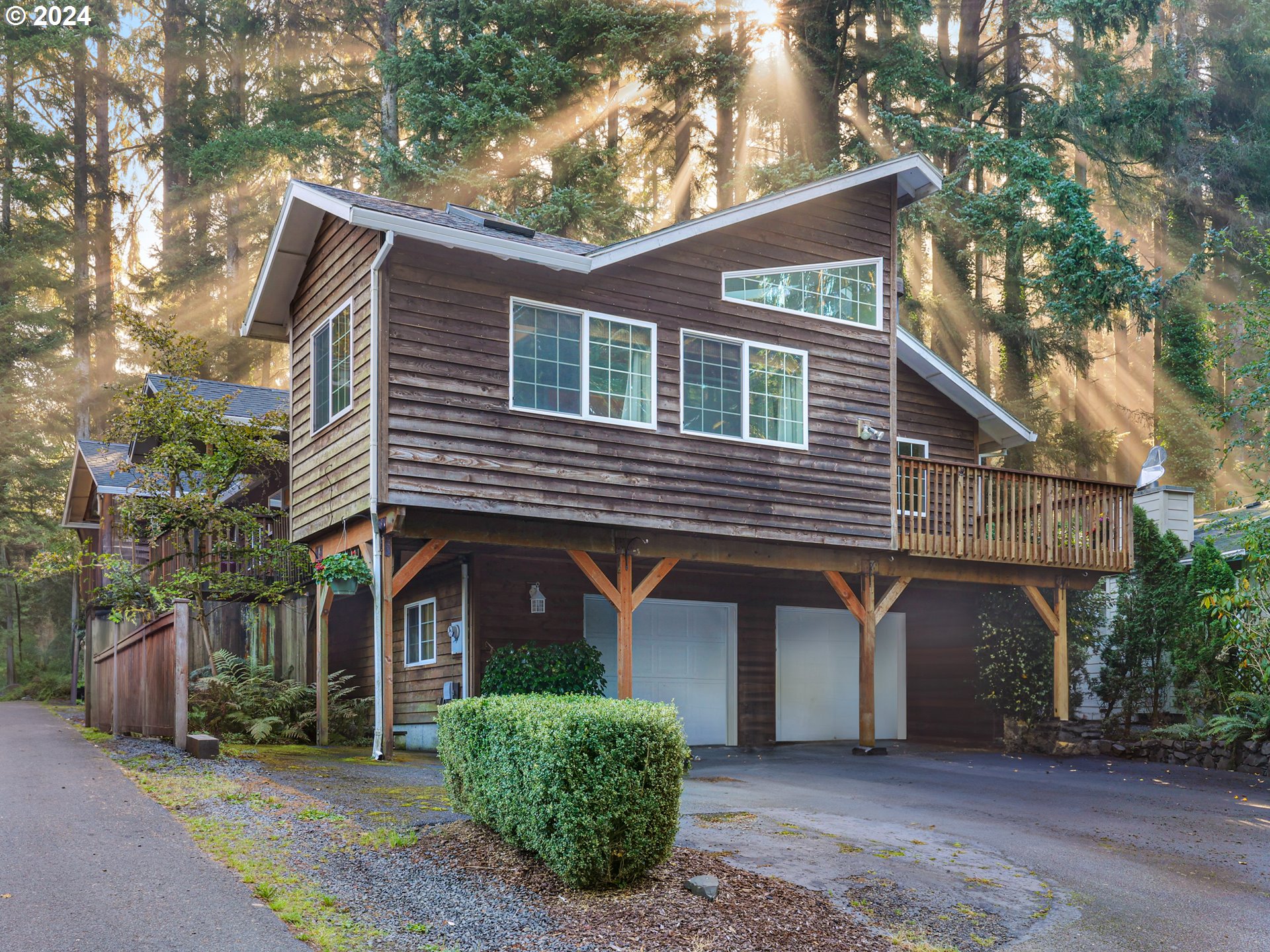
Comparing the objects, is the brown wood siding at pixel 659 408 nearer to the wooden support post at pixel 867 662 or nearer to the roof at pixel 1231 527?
the wooden support post at pixel 867 662

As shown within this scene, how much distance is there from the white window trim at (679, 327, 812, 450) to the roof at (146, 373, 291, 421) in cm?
709

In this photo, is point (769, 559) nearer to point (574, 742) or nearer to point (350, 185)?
point (574, 742)

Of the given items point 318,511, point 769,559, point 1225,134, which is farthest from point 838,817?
point 1225,134

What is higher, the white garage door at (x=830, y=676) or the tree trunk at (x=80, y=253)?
the tree trunk at (x=80, y=253)

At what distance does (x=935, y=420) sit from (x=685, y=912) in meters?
13.6

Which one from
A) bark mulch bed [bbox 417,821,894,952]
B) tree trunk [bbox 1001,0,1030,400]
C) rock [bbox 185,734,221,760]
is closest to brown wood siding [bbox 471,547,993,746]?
rock [bbox 185,734,221,760]

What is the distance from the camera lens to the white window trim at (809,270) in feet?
46.3

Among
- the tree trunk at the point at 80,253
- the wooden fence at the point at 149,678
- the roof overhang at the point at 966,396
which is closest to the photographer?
the wooden fence at the point at 149,678

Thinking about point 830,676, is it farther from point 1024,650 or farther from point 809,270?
point 809,270

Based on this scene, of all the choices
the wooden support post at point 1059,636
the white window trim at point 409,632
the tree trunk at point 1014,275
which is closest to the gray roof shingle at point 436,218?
the white window trim at point 409,632

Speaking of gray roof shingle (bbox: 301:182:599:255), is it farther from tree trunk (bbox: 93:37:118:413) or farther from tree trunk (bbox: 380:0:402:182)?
tree trunk (bbox: 93:37:118:413)

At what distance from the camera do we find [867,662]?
1475 cm

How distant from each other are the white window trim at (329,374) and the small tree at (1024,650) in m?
10.4

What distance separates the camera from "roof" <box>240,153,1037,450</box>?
11.9 metres
